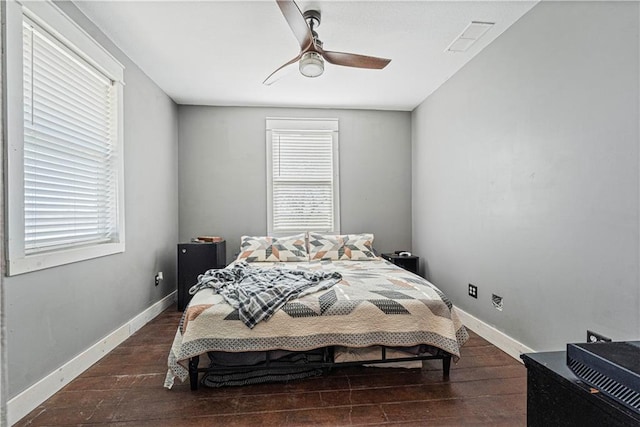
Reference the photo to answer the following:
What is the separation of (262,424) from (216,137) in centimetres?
346

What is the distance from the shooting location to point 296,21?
2.17 m

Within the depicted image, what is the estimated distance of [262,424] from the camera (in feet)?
6.06

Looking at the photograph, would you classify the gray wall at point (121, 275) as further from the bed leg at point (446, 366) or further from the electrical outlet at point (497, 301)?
the electrical outlet at point (497, 301)

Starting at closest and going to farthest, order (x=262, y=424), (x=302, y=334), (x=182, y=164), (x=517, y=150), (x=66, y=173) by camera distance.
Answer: (x=262, y=424) < (x=302, y=334) < (x=66, y=173) < (x=517, y=150) < (x=182, y=164)

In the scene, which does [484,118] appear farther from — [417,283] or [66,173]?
[66,173]

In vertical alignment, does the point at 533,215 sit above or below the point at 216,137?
below

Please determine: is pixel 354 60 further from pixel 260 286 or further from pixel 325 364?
pixel 325 364

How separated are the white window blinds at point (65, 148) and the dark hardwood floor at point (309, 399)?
0.93 meters

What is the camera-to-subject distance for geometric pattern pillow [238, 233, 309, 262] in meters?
3.82

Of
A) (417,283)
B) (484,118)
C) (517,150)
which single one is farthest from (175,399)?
(484,118)

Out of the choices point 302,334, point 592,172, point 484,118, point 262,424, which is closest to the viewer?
point 262,424

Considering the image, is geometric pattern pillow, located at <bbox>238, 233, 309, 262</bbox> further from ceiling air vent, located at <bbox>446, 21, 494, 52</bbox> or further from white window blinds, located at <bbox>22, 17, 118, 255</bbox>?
ceiling air vent, located at <bbox>446, 21, 494, 52</bbox>

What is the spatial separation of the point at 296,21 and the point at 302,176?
8.07 feet

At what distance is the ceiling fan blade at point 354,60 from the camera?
8.51 ft
